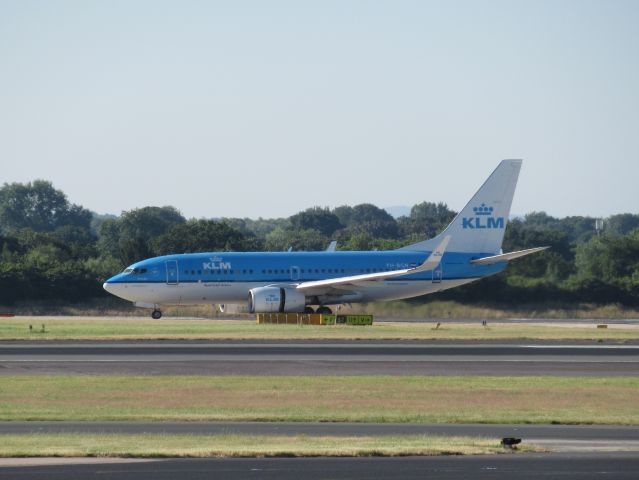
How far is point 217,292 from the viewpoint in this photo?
65750 millimetres

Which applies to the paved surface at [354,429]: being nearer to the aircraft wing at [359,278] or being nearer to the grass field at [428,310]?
the aircraft wing at [359,278]

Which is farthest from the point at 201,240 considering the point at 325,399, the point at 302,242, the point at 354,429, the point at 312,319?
the point at 354,429

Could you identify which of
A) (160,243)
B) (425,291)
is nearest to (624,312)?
(425,291)

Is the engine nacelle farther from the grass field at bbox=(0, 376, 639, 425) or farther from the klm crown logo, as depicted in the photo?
the grass field at bbox=(0, 376, 639, 425)

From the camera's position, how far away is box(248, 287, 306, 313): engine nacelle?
6334 centimetres

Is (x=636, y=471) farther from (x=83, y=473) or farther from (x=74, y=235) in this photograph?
(x=74, y=235)

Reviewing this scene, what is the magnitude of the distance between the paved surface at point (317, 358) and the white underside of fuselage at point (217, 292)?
680 inches

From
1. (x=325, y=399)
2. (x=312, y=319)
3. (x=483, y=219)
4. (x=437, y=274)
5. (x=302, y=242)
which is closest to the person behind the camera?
(x=325, y=399)

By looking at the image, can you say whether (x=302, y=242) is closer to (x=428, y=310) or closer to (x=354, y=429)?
(x=428, y=310)

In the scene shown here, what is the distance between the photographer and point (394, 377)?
3516cm

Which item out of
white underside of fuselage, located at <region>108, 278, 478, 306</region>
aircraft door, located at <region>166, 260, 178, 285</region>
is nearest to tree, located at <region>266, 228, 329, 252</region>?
white underside of fuselage, located at <region>108, 278, 478, 306</region>

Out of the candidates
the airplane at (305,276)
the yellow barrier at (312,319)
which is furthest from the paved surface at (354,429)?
the airplane at (305,276)

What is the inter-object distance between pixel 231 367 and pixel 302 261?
93.5 feet

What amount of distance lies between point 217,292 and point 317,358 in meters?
25.2
